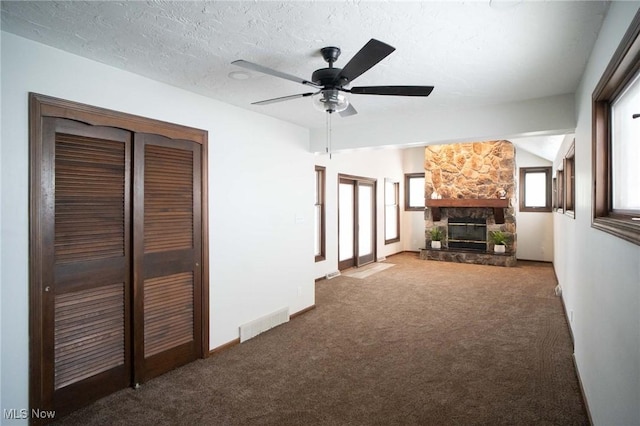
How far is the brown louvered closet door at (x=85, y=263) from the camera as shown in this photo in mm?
2324

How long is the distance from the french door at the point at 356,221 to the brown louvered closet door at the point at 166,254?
4110mm

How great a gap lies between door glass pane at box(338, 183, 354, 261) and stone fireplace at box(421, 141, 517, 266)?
229 centimetres

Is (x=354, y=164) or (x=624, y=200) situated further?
(x=354, y=164)

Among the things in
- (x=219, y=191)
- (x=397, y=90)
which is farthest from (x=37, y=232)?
(x=397, y=90)

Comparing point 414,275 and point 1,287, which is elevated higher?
point 1,287

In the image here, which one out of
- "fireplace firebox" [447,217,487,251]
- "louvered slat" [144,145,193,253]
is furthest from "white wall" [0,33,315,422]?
"fireplace firebox" [447,217,487,251]

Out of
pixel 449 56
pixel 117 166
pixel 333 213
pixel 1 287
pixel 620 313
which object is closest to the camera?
pixel 620 313

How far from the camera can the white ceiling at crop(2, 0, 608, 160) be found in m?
1.82

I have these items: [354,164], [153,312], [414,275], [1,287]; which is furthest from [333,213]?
[1,287]

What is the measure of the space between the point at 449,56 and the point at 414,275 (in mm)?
5030

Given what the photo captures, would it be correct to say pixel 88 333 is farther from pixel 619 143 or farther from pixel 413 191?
pixel 413 191

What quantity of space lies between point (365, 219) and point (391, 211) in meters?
1.57

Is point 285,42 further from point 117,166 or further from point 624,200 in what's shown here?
point 624,200

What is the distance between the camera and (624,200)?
1.84 m
